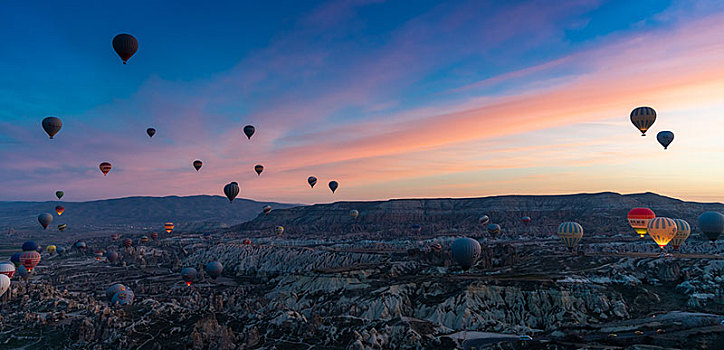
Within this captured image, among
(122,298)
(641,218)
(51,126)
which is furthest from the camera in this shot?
(641,218)

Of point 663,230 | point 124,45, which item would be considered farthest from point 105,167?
point 663,230

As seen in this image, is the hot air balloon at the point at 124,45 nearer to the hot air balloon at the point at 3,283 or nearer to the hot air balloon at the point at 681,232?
the hot air balloon at the point at 3,283

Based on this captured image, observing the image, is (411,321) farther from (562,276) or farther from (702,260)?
(702,260)

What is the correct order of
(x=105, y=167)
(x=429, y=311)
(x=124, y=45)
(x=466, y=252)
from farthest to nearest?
(x=105, y=167)
(x=466, y=252)
(x=429, y=311)
(x=124, y=45)

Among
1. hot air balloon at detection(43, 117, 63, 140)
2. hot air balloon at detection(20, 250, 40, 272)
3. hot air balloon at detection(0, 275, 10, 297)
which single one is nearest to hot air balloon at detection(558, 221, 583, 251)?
hot air balloon at detection(43, 117, 63, 140)

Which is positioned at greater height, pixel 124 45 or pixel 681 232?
pixel 124 45

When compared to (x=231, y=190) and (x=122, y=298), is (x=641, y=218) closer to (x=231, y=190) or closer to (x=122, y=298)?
(x=231, y=190)

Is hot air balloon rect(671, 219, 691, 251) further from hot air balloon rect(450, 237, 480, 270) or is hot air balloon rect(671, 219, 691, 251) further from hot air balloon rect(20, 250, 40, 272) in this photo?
hot air balloon rect(20, 250, 40, 272)
